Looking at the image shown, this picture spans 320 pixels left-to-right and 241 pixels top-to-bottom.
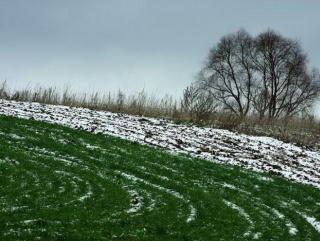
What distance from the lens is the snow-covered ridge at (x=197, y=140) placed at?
19.0 metres

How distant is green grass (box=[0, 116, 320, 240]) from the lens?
7977 millimetres

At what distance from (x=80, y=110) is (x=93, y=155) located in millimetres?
11949

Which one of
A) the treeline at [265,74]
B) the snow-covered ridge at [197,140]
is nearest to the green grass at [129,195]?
the snow-covered ridge at [197,140]

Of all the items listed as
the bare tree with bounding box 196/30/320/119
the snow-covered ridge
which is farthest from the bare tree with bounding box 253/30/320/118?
the snow-covered ridge

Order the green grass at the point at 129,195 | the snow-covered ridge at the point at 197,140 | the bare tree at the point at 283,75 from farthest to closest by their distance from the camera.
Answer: the bare tree at the point at 283,75 < the snow-covered ridge at the point at 197,140 < the green grass at the point at 129,195

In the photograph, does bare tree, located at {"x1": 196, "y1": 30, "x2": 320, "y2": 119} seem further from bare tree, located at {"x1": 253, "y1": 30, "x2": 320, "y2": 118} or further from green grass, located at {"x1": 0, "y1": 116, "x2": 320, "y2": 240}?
green grass, located at {"x1": 0, "y1": 116, "x2": 320, "y2": 240}

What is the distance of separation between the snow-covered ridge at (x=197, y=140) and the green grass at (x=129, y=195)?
2161mm

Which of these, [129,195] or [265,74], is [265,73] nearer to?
[265,74]

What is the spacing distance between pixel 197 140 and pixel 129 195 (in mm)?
12225

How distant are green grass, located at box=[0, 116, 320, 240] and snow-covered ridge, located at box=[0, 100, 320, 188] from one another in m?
2.16

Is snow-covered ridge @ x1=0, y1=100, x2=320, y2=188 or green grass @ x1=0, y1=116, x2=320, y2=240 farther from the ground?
snow-covered ridge @ x1=0, y1=100, x2=320, y2=188

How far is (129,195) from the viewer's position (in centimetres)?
1062

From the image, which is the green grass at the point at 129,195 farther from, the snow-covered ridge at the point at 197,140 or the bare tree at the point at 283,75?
the bare tree at the point at 283,75

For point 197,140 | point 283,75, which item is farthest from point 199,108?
point 283,75
